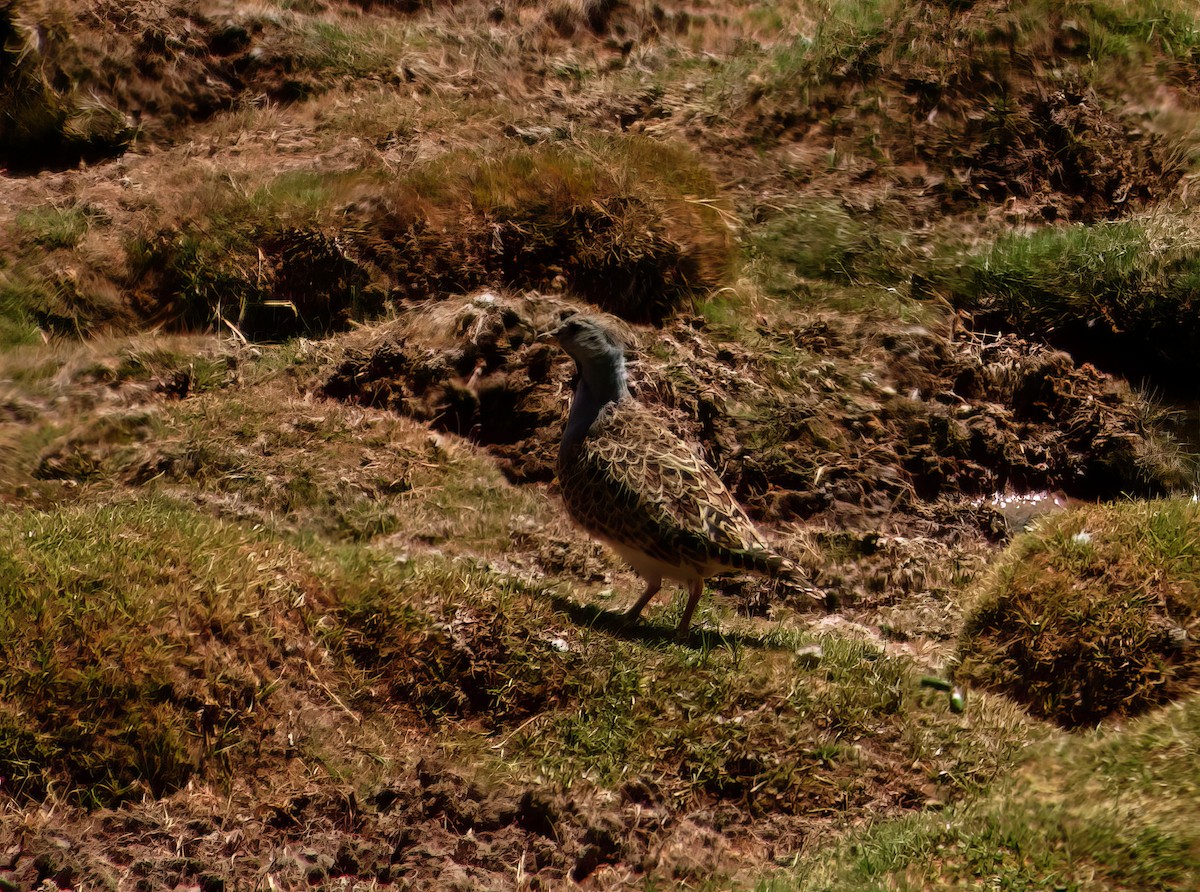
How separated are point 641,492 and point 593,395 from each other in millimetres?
847

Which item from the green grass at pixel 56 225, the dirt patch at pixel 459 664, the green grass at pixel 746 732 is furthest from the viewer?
the green grass at pixel 56 225

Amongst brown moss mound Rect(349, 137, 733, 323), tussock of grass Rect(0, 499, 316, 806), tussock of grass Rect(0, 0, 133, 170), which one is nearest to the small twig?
tussock of grass Rect(0, 499, 316, 806)

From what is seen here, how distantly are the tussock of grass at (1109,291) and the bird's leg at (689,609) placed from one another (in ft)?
13.5

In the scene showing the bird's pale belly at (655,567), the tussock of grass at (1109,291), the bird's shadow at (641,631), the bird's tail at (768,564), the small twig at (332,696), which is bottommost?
the small twig at (332,696)

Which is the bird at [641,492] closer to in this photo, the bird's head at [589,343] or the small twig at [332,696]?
the bird's head at [589,343]

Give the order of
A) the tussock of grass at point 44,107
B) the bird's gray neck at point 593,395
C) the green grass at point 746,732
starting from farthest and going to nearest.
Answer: the tussock of grass at point 44,107 → the bird's gray neck at point 593,395 → the green grass at point 746,732

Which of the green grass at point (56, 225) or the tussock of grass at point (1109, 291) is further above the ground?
the tussock of grass at point (1109, 291)

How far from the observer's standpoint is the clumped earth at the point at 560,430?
5.53 m

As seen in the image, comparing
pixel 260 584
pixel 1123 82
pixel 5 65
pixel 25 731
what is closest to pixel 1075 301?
pixel 1123 82

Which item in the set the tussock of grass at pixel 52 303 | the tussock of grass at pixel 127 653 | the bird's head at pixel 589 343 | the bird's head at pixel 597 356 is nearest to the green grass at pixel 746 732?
the tussock of grass at pixel 127 653

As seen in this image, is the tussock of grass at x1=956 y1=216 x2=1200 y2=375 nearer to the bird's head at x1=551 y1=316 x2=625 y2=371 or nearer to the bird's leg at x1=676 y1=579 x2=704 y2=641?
the bird's head at x1=551 y1=316 x2=625 y2=371

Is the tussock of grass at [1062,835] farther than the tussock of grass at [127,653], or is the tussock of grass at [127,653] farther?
the tussock of grass at [127,653]

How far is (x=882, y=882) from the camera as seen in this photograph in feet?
16.9

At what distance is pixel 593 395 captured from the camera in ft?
24.8
